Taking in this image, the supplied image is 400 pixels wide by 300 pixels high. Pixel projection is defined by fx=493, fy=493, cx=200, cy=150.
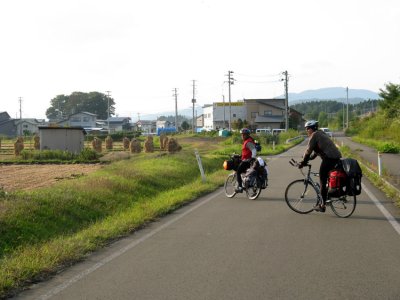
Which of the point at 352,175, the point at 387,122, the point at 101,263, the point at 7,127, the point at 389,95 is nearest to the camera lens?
the point at 101,263

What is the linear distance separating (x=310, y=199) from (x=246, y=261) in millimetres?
4114

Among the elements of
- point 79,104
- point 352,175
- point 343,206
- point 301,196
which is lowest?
point 343,206

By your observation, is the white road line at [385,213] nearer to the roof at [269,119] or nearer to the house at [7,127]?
the roof at [269,119]

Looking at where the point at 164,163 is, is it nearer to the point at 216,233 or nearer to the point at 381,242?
the point at 216,233

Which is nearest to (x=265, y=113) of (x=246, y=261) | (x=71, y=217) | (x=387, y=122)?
(x=387, y=122)

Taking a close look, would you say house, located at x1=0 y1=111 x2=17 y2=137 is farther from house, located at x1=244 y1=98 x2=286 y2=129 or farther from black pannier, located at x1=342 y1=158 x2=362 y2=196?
black pannier, located at x1=342 y1=158 x2=362 y2=196

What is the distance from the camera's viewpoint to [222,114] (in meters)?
108

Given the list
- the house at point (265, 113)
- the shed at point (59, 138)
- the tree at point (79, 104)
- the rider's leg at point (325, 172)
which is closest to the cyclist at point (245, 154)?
the rider's leg at point (325, 172)

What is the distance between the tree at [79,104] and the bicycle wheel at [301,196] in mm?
135001

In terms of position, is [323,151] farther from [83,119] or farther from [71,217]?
[83,119]

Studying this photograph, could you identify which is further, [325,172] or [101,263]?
[325,172]

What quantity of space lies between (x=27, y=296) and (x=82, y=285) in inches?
22.7

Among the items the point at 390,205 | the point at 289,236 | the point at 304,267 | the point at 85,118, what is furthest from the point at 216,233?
the point at 85,118

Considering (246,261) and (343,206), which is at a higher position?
(343,206)
